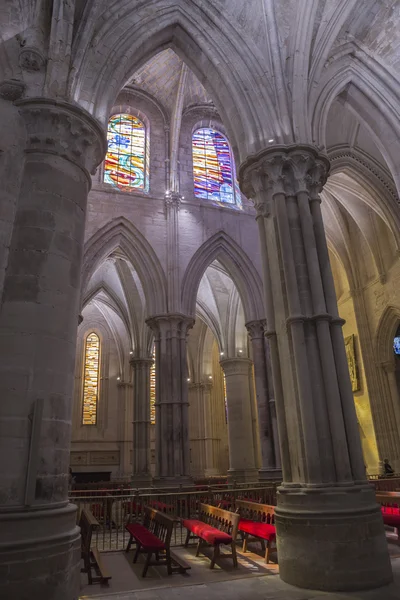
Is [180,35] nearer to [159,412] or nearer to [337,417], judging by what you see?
[337,417]

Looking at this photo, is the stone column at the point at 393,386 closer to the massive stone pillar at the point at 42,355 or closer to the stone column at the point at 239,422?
the stone column at the point at 239,422

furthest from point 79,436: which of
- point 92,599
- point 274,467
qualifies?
point 92,599

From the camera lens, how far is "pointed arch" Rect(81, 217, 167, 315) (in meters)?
14.4

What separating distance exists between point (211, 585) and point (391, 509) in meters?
4.56

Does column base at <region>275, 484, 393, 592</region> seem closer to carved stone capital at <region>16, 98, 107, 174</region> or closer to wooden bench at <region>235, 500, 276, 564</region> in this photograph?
wooden bench at <region>235, 500, 276, 564</region>

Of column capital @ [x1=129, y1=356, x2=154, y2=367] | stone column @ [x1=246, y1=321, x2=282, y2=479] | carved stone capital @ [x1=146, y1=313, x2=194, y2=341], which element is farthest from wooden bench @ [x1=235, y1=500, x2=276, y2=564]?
column capital @ [x1=129, y1=356, x2=154, y2=367]

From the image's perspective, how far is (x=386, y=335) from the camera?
1742cm

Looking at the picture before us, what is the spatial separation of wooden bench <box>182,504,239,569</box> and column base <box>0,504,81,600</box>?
1929 millimetres

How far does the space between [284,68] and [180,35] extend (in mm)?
2352

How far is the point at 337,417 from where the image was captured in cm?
605

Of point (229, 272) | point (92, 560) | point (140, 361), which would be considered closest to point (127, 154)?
point (229, 272)

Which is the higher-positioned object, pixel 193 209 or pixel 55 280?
pixel 193 209

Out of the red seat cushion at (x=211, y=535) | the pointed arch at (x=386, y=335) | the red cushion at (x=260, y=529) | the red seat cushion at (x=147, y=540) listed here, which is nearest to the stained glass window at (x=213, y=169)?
the pointed arch at (x=386, y=335)

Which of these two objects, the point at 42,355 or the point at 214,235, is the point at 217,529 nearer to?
the point at 42,355
